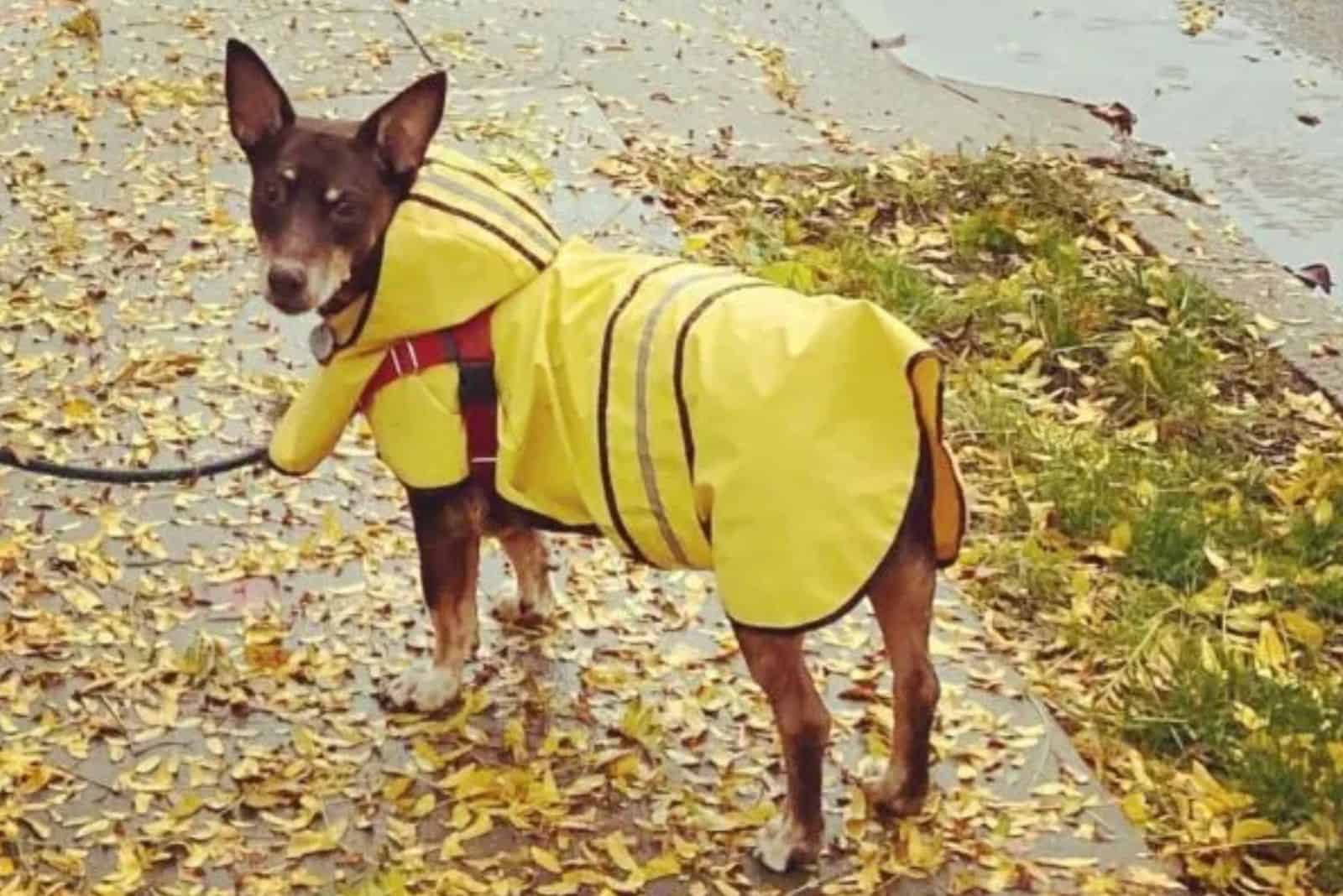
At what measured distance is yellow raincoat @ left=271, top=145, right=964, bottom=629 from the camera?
10.6 ft

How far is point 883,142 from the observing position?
6703mm

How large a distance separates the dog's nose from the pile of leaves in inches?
40.2

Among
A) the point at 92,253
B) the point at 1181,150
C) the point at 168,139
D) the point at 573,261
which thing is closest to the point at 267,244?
the point at 573,261

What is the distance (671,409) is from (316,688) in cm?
113

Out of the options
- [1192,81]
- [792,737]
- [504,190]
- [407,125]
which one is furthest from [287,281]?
[1192,81]

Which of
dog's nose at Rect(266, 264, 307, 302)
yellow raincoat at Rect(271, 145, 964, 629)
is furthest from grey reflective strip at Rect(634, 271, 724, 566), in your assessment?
dog's nose at Rect(266, 264, 307, 302)

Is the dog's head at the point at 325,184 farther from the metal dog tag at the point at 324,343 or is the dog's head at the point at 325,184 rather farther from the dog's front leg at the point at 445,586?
the dog's front leg at the point at 445,586

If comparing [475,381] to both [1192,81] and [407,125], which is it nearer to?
[407,125]

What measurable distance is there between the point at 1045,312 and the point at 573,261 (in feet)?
7.12

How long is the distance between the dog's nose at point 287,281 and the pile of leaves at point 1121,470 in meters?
1.02

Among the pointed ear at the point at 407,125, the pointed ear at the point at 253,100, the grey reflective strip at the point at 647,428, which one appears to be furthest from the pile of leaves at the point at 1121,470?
the pointed ear at the point at 253,100

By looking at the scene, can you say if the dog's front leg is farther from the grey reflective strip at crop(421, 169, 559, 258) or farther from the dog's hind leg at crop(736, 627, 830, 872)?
the dog's hind leg at crop(736, 627, 830, 872)

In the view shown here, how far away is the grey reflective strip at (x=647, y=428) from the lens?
3.41 metres

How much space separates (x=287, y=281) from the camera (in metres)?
3.52
